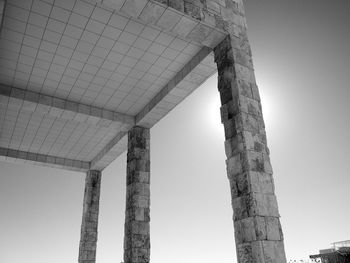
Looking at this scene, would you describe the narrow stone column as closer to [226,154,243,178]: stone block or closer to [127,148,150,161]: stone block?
[127,148,150,161]: stone block

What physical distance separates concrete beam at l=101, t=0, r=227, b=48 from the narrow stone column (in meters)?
12.8

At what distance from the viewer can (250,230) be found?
22.5 ft

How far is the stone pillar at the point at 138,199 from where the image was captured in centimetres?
1216

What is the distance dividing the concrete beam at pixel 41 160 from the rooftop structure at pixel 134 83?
3.03ft

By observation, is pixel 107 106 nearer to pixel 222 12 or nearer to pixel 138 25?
pixel 138 25

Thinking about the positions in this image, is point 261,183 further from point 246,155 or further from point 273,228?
point 273,228

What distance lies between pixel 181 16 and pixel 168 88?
4131 millimetres

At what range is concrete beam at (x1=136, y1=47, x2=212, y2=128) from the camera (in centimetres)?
1068

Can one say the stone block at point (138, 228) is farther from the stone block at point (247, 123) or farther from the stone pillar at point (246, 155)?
the stone block at point (247, 123)

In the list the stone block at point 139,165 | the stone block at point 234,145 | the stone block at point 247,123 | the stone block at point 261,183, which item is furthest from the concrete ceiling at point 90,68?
the stone block at point 261,183

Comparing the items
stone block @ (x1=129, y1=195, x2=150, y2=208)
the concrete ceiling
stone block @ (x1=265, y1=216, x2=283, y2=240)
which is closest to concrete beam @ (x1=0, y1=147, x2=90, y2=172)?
the concrete ceiling

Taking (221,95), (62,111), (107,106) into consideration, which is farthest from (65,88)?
(221,95)

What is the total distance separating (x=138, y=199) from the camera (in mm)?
12961

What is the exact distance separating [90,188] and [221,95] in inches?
506
